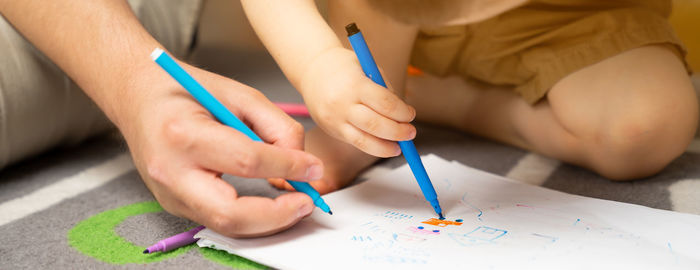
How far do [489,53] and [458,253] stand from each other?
1.27ft

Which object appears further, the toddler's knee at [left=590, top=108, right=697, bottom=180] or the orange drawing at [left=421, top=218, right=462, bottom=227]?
the toddler's knee at [left=590, top=108, right=697, bottom=180]

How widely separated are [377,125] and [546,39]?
351 mm

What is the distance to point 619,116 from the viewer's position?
62 cm

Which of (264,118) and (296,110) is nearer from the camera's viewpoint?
(264,118)

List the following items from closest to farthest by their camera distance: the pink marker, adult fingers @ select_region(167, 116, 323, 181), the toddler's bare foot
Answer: adult fingers @ select_region(167, 116, 323, 181)
the toddler's bare foot
the pink marker

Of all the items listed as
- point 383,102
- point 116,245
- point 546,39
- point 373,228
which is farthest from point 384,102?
point 546,39

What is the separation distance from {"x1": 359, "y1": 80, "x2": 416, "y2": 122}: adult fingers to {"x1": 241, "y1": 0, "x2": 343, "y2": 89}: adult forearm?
7cm

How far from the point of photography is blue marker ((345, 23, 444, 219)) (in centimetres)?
45

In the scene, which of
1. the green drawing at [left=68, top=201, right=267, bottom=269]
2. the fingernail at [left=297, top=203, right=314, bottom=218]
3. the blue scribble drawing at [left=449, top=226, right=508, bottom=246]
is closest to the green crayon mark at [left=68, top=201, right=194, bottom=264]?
the green drawing at [left=68, top=201, right=267, bottom=269]

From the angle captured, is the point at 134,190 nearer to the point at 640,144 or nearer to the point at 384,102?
the point at 384,102

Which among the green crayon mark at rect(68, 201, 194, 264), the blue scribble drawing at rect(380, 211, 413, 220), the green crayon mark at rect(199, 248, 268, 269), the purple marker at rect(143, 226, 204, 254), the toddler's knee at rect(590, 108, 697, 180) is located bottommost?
the toddler's knee at rect(590, 108, 697, 180)

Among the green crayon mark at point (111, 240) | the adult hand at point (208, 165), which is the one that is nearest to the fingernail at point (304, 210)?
the adult hand at point (208, 165)

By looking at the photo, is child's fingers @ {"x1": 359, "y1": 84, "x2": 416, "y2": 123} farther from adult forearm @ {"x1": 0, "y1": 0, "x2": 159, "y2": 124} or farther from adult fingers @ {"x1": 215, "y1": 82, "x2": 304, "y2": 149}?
adult forearm @ {"x1": 0, "y1": 0, "x2": 159, "y2": 124}

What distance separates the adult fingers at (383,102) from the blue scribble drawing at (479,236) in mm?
99
